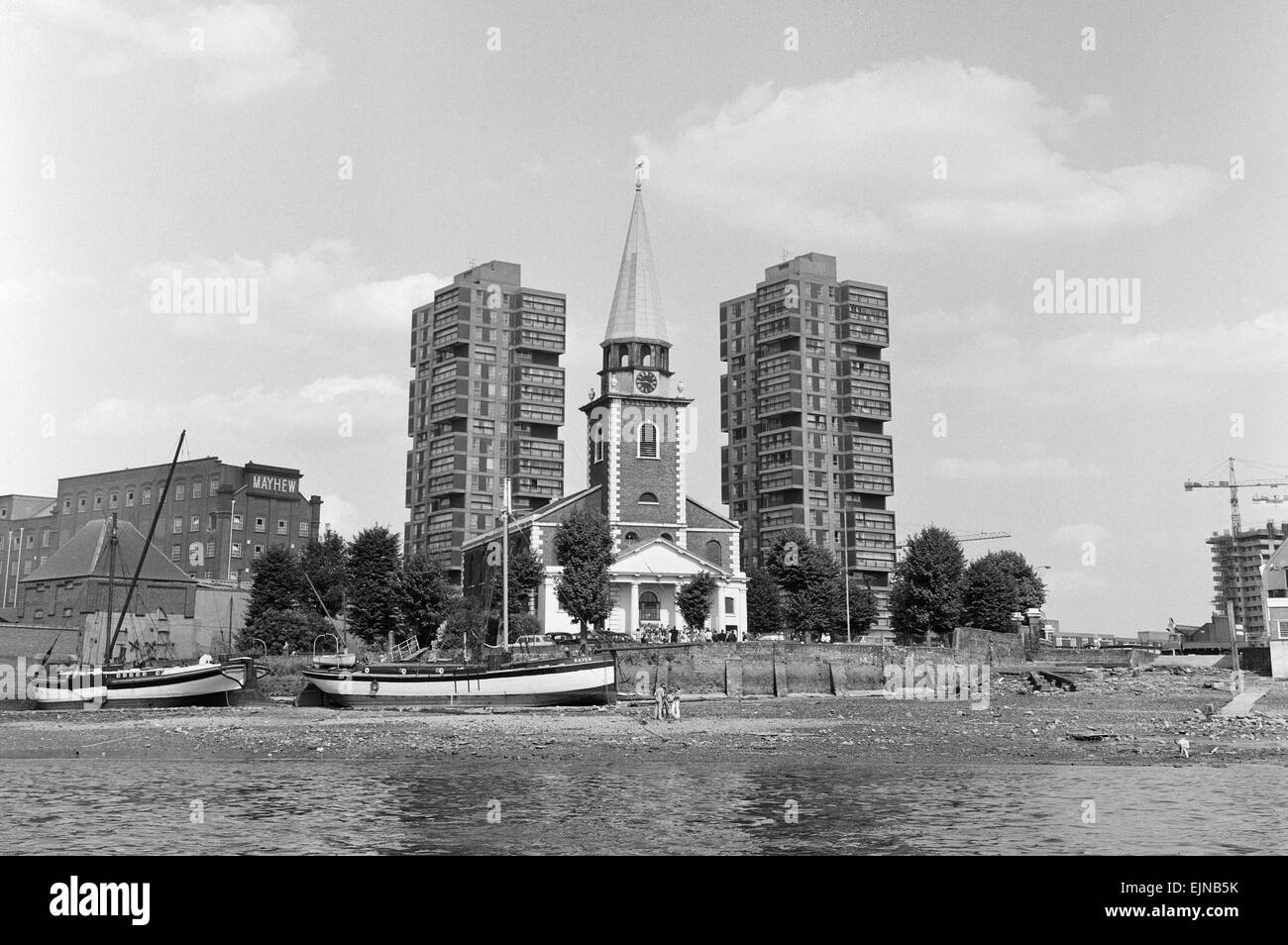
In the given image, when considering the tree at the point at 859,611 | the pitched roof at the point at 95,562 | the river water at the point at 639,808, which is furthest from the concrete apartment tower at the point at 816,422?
the river water at the point at 639,808

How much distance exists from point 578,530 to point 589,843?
3040 inches

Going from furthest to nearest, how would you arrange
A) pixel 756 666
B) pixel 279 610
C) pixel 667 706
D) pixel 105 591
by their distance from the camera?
pixel 105 591 < pixel 279 610 < pixel 756 666 < pixel 667 706

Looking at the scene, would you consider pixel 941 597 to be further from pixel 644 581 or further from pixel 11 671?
pixel 11 671

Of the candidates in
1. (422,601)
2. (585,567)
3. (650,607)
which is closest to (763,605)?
(650,607)

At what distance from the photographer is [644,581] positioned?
3942 inches

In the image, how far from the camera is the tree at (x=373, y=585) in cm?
9075

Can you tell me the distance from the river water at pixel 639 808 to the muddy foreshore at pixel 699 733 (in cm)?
298

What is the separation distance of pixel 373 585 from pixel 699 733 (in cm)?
5661

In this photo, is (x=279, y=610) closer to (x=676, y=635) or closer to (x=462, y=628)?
(x=462, y=628)

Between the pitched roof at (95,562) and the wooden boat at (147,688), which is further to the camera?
the pitched roof at (95,562)

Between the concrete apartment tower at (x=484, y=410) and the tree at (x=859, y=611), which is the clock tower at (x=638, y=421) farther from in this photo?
the concrete apartment tower at (x=484, y=410)

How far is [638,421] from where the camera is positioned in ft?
348
